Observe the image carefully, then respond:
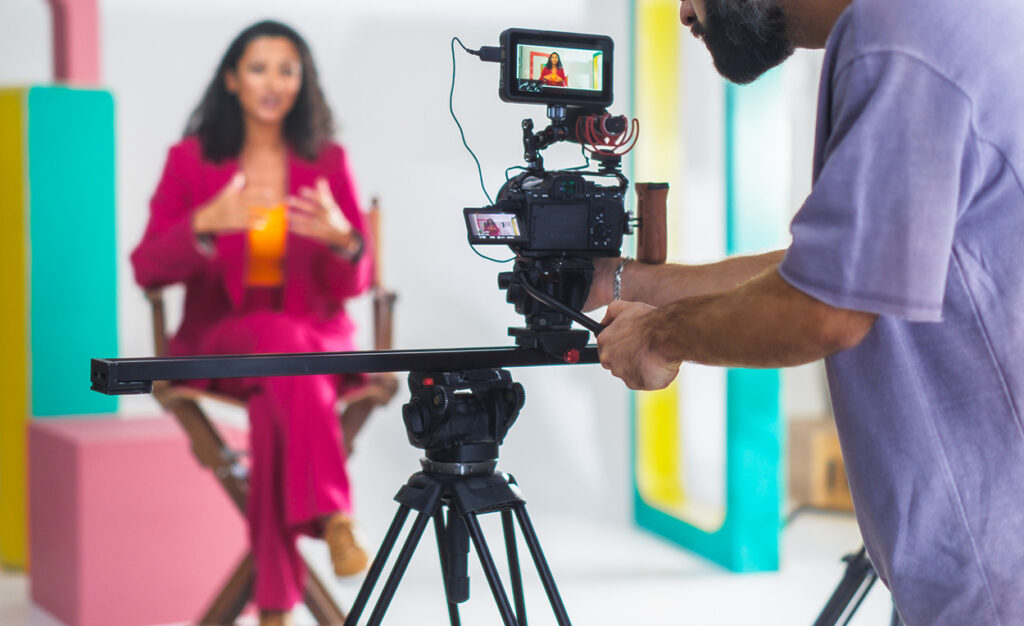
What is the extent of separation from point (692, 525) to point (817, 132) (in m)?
2.69

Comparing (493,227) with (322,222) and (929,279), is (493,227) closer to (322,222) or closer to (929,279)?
(929,279)

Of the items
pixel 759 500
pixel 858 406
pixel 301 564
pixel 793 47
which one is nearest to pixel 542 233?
pixel 793 47

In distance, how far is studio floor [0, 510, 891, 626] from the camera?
304cm

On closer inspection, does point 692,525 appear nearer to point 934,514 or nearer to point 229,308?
point 229,308

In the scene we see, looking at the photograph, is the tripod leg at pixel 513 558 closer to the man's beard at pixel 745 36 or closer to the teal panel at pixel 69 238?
the man's beard at pixel 745 36

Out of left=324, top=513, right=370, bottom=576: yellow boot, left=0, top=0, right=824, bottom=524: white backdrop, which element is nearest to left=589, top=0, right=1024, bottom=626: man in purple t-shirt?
left=324, top=513, right=370, bottom=576: yellow boot

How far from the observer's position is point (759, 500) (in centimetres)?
344

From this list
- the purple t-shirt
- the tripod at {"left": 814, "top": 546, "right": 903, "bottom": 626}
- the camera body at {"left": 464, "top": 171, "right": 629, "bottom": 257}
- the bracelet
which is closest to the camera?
the purple t-shirt

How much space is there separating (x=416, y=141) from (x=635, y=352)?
2.99 m

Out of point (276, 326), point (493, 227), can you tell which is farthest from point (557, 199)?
point (276, 326)

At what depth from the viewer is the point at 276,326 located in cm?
285

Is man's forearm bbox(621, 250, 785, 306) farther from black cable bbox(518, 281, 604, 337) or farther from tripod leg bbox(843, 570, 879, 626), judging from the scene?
tripod leg bbox(843, 570, 879, 626)

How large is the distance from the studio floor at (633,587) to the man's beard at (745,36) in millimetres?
1653

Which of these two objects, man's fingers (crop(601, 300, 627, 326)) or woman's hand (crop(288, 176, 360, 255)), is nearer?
man's fingers (crop(601, 300, 627, 326))
